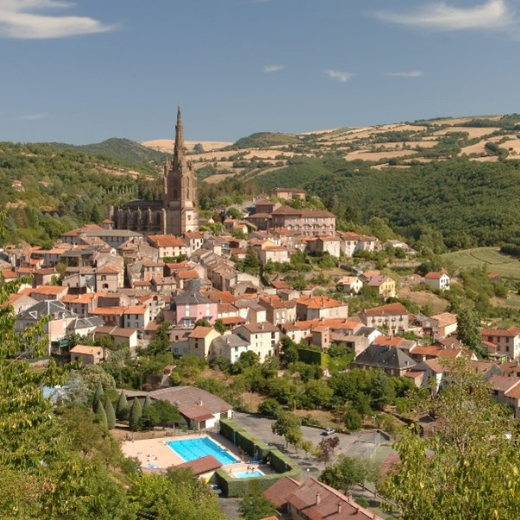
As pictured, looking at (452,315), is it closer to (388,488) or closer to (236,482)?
(236,482)

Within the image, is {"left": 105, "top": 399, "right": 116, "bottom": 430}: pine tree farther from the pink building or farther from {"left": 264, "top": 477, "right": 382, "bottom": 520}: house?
the pink building

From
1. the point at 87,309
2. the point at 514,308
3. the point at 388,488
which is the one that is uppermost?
the point at 388,488

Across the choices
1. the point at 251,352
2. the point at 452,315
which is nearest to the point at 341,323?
the point at 251,352

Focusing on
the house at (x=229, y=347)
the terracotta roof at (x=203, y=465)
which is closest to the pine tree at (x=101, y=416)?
the terracotta roof at (x=203, y=465)

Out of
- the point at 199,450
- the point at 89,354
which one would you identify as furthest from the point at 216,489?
the point at 89,354

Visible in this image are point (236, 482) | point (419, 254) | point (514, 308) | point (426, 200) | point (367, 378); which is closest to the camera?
point (236, 482)
